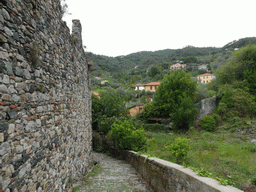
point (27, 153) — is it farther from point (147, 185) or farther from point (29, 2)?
point (147, 185)

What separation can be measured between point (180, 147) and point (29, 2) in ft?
20.5

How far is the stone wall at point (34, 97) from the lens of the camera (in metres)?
1.93

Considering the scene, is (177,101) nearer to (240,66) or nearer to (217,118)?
(217,118)

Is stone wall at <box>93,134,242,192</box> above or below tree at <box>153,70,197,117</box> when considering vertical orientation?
below

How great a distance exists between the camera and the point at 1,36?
1.82 metres

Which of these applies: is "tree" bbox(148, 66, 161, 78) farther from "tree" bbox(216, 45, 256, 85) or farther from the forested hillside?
"tree" bbox(216, 45, 256, 85)

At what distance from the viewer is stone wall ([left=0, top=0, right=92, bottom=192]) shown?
1.93 metres

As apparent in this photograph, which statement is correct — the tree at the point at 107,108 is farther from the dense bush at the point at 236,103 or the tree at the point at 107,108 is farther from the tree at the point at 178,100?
the dense bush at the point at 236,103

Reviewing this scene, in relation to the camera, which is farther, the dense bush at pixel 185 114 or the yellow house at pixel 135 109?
the yellow house at pixel 135 109

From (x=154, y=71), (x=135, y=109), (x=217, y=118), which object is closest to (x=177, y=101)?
(x=217, y=118)

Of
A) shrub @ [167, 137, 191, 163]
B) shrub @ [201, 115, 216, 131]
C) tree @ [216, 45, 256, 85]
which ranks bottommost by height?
shrub @ [201, 115, 216, 131]

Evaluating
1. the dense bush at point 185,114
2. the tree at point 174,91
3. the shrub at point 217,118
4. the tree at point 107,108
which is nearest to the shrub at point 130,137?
the tree at point 107,108

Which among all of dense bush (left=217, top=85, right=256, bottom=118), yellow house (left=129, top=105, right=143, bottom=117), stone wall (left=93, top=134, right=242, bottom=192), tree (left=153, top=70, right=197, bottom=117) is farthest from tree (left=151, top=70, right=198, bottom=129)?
stone wall (left=93, top=134, right=242, bottom=192)

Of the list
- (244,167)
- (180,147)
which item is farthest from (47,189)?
(244,167)
